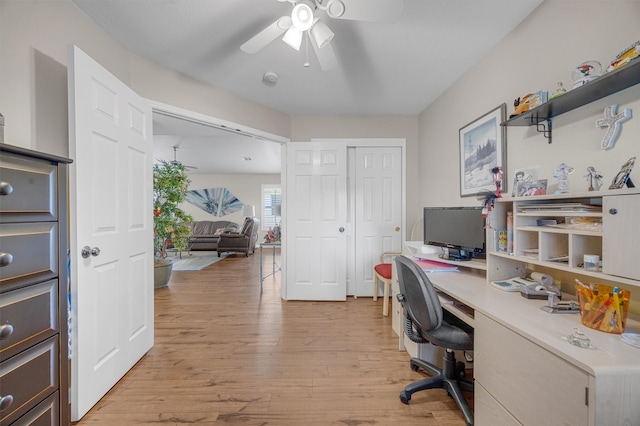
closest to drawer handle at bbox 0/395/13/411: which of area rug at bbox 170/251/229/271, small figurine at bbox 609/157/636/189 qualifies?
small figurine at bbox 609/157/636/189

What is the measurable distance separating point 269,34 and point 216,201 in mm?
7631

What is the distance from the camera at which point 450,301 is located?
160cm

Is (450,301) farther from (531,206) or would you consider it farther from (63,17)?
(63,17)

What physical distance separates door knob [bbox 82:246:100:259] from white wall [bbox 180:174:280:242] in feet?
23.1

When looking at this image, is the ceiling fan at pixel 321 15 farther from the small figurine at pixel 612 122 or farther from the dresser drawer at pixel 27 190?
the dresser drawer at pixel 27 190

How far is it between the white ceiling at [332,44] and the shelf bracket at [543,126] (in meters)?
0.72

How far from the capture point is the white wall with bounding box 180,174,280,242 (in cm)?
846

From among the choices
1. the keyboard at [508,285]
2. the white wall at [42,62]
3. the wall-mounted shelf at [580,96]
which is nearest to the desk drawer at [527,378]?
the keyboard at [508,285]

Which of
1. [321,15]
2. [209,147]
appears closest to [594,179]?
[321,15]

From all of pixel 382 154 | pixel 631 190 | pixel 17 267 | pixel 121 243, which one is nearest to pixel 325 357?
pixel 121 243

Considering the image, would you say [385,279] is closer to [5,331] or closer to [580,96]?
[580,96]

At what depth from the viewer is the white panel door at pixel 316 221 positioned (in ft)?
10.8

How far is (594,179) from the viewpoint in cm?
118

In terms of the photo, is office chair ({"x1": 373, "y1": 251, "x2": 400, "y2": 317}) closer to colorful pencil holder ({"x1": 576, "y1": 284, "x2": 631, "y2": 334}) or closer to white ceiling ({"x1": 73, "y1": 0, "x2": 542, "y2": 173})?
colorful pencil holder ({"x1": 576, "y1": 284, "x2": 631, "y2": 334})
